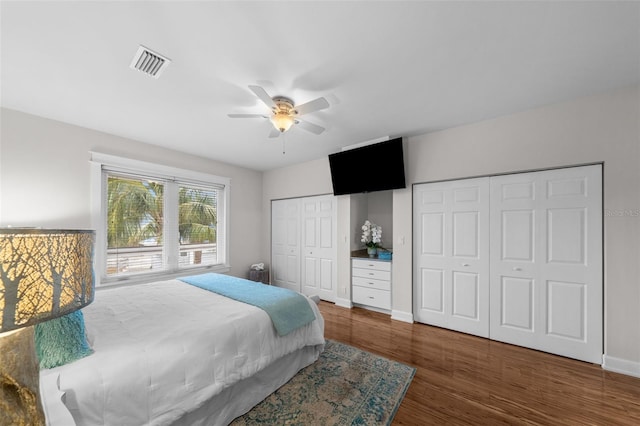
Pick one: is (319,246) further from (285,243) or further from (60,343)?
A: (60,343)

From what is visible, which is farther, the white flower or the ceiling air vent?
the white flower

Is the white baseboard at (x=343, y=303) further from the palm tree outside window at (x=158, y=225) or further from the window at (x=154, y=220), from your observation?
the palm tree outside window at (x=158, y=225)

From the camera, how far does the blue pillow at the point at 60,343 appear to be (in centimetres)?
120

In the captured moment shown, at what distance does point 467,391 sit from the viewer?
6.59ft

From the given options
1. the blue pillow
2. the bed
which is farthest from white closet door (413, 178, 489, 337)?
the blue pillow

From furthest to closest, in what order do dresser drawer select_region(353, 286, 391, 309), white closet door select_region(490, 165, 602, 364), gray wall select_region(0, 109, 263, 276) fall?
dresser drawer select_region(353, 286, 391, 309) → gray wall select_region(0, 109, 263, 276) → white closet door select_region(490, 165, 602, 364)

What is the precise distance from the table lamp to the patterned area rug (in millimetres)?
1471

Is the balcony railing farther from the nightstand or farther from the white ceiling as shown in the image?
the white ceiling

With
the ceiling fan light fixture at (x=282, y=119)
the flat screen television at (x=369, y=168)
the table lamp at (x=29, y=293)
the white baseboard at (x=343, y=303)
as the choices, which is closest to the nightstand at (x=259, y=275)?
the white baseboard at (x=343, y=303)

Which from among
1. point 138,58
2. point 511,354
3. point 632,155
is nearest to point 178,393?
point 138,58

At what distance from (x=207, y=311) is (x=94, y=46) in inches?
81.3

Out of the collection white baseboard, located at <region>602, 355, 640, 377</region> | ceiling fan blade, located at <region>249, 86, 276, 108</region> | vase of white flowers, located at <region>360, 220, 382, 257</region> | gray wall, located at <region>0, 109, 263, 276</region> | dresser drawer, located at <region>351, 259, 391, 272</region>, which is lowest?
white baseboard, located at <region>602, 355, 640, 377</region>

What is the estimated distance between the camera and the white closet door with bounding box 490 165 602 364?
2395 mm

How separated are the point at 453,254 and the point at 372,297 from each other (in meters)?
1.36
